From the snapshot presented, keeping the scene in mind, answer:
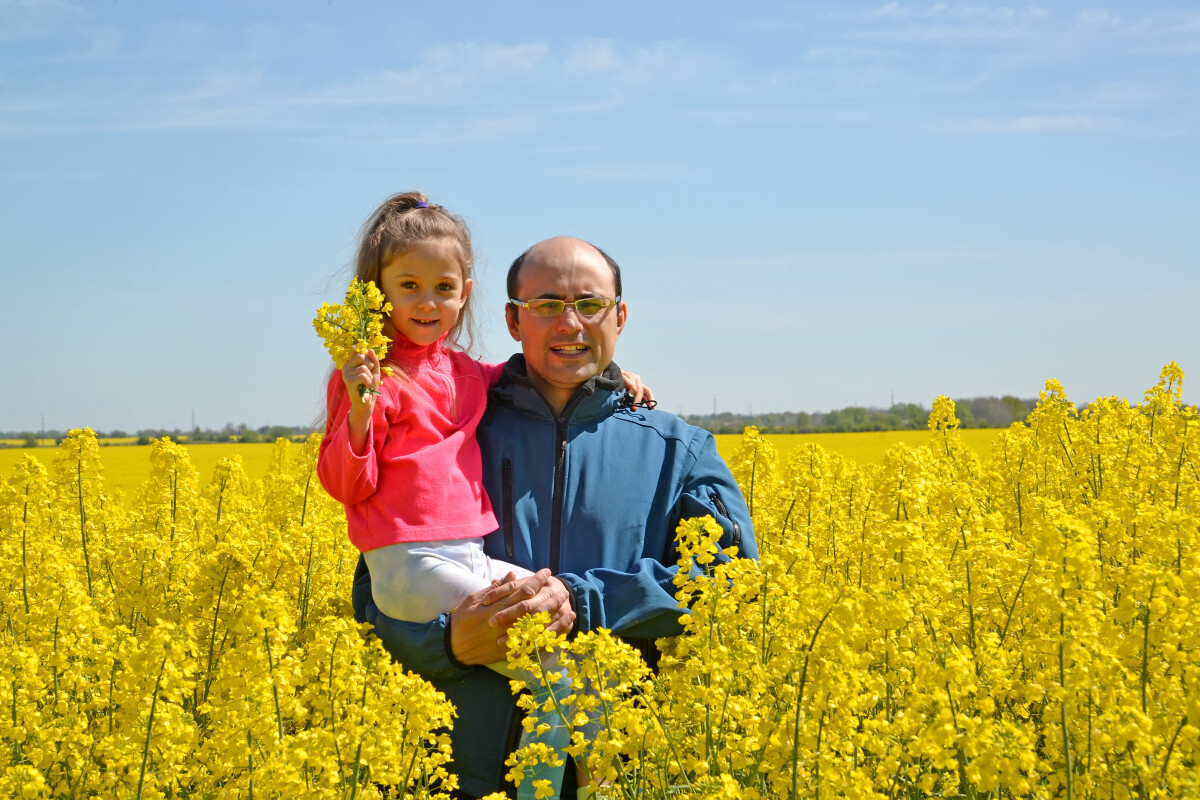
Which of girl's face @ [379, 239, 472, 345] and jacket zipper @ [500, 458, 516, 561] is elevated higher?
girl's face @ [379, 239, 472, 345]

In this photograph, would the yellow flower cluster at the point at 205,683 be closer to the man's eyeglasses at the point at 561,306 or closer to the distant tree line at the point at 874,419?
the man's eyeglasses at the point at 561,306

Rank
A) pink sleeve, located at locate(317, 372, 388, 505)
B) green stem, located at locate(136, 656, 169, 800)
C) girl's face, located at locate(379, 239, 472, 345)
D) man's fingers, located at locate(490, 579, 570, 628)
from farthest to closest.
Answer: girl's face, located at locate(379, 239, 472, 345) → pink sleeve, located at locate(317, 372, 388, 505) → man's fingers, located at locate(490, 579, 570, 628) → green stem, located at locate(136, 656, 169, 800)

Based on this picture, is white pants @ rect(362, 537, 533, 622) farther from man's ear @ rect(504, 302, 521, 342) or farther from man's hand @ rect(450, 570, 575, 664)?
man's ear @ rect(504, 302, 521, 342)

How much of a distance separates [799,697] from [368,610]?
6.98ft

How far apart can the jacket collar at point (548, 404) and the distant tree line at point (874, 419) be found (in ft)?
97.3

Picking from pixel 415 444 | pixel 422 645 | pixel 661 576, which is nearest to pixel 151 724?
pixel 422 645

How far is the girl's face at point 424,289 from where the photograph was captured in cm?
390

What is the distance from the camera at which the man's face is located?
409 cm

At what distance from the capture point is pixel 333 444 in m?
3.61

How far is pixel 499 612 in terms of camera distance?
3.34m

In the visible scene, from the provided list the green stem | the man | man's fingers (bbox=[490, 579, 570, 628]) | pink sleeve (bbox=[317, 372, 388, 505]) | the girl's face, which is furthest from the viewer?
the girl's face

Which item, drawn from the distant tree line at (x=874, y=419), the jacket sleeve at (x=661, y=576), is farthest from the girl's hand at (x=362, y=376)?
the distant tree line at (x=874, y=419)

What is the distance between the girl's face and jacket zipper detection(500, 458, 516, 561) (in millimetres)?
601

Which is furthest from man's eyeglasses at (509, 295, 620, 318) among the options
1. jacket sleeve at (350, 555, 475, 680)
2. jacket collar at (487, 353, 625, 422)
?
jacket sleeve at (350, 555, 475, 680)
